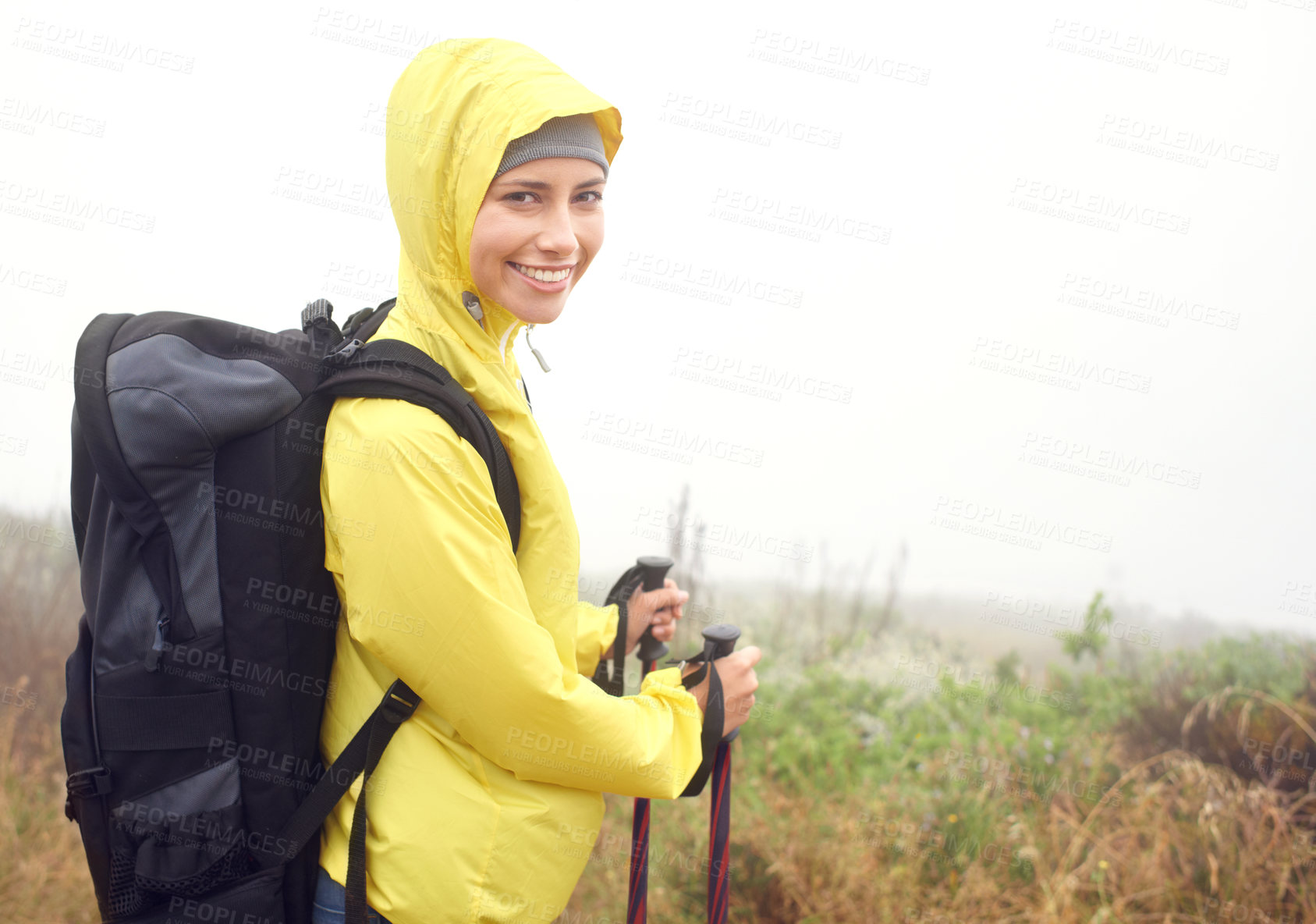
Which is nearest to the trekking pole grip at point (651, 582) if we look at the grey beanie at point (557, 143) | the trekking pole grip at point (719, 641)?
the trekking pole grip at point (719, 641)

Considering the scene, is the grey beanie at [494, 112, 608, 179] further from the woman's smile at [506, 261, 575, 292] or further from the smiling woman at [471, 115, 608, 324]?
the woman's smile at [506, 261, 575, 292]

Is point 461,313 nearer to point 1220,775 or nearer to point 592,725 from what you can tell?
point 592,725

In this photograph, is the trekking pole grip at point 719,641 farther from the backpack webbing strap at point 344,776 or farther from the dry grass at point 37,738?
the dry grass at point 37,738

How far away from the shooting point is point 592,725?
1530 mm

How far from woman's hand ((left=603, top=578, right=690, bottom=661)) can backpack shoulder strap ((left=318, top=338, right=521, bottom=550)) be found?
79cm

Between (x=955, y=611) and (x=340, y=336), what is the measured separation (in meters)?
3.14

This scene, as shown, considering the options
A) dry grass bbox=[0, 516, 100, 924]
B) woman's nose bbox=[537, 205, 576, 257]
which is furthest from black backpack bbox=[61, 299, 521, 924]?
dry grass bbox=[0, 516, 100, 924]

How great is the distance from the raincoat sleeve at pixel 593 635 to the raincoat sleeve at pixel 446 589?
2.08 ft

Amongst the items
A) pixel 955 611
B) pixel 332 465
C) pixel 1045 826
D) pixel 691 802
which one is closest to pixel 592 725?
pixel 332 465

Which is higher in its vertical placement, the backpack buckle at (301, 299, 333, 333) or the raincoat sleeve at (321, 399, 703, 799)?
the backpack buckle at (301, 299, 333, 333)

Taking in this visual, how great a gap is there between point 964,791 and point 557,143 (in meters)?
2.92

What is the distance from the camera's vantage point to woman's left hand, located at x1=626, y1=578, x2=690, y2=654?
229 centimetres

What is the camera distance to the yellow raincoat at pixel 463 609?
142cm

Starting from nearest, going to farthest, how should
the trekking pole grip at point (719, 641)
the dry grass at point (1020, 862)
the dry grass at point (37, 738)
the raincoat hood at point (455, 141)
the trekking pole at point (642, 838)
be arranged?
the raincoat hood at point (455, 141) → the trekking pole grip at point (719, 641) → the trekking pole at point (642, 838) → the dry grass at point (1020, 862) → the dry grass at point (37, 738)
